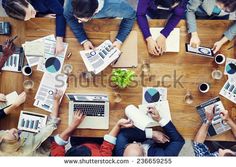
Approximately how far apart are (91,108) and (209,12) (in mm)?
919

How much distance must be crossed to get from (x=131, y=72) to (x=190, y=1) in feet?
1.82

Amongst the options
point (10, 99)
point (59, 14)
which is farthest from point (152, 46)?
point (10, 99)

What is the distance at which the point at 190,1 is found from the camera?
9.86 ft

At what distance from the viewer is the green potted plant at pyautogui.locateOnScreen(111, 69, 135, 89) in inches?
119

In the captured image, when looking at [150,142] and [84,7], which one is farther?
[150,142]

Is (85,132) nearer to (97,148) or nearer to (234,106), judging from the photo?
(97,148)

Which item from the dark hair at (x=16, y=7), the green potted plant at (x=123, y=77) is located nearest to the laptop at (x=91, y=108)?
the green potted plant at (x=123, y=77)

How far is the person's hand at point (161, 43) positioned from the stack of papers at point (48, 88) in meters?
0.60

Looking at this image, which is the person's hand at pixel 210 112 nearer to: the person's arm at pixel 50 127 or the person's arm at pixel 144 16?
the person's arm at pixel 144 16

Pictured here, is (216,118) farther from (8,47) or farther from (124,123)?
(8,47)

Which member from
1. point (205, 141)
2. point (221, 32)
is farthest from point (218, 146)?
point (221, 32)

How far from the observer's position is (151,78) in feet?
9.94

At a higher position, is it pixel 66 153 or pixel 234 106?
pixel 234 106

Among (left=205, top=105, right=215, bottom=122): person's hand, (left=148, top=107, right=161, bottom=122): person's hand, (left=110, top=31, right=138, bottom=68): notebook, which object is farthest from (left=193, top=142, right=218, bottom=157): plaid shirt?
(left=110, top=31, right=138, bottom=68): notebook
